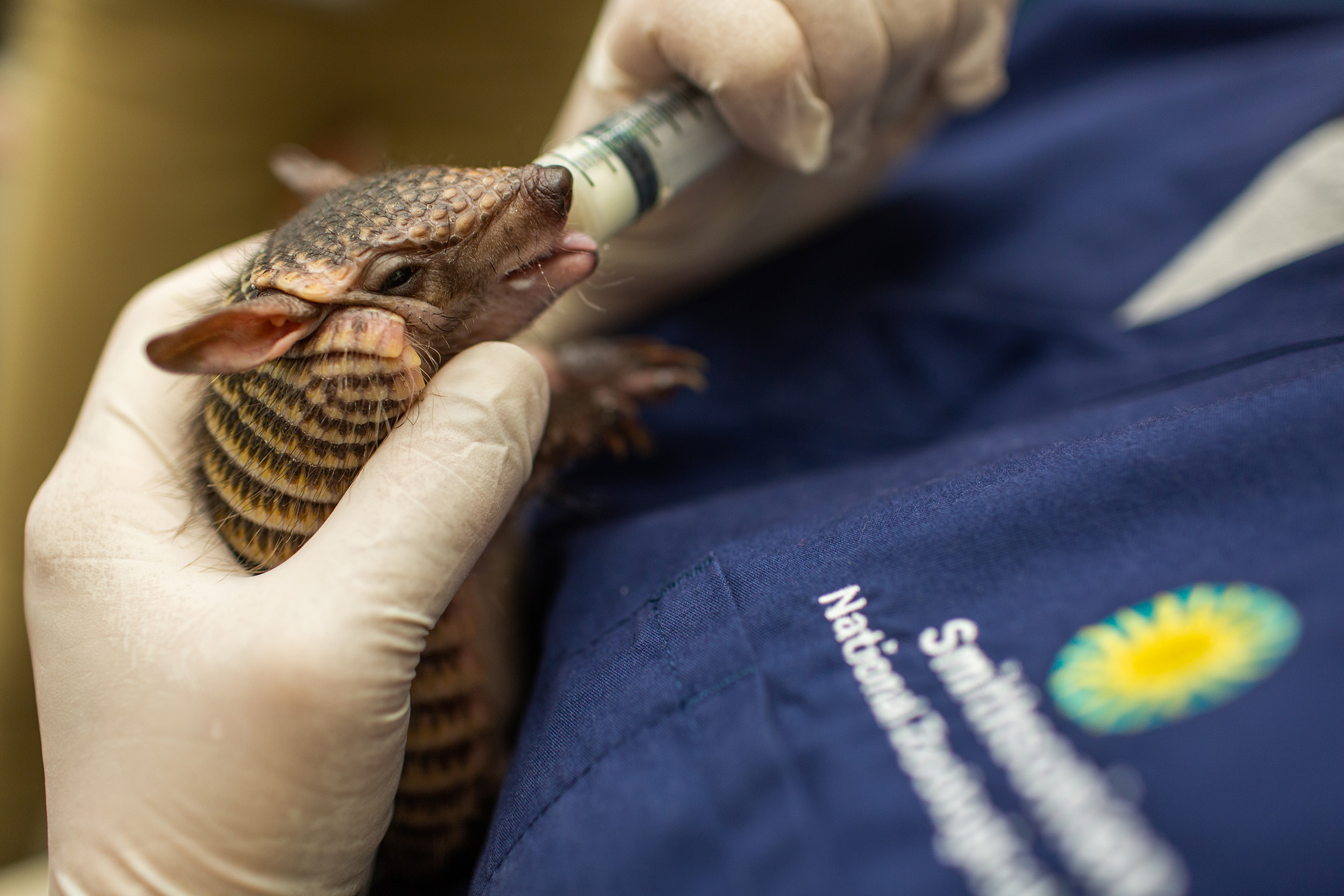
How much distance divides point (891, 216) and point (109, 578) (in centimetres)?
140

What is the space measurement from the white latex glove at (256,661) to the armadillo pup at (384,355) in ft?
0.23

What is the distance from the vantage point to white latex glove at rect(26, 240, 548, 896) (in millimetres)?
807

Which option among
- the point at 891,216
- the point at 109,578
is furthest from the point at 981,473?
the point at 109,578

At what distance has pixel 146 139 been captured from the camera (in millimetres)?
2031

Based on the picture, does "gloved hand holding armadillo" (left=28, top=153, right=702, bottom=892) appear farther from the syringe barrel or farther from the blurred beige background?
the blurred beige background

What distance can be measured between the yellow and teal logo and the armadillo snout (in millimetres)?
740

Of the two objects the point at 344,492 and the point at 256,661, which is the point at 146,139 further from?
the point at 256,661

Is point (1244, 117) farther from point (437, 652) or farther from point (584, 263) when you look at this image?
point (437, 652)

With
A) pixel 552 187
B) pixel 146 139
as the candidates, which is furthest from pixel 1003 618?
pixel 146 139

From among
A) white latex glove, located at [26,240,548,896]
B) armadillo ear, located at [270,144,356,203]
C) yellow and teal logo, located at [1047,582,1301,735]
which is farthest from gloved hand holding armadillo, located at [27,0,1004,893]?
yellow and teal logo, located at [1047,582,1301,735]

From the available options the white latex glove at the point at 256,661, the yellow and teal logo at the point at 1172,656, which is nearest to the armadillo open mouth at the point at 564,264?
the white latex glove at the point at 256,661

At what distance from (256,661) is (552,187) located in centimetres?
63

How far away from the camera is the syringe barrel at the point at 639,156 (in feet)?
3.53

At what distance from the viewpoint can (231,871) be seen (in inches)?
33.1
